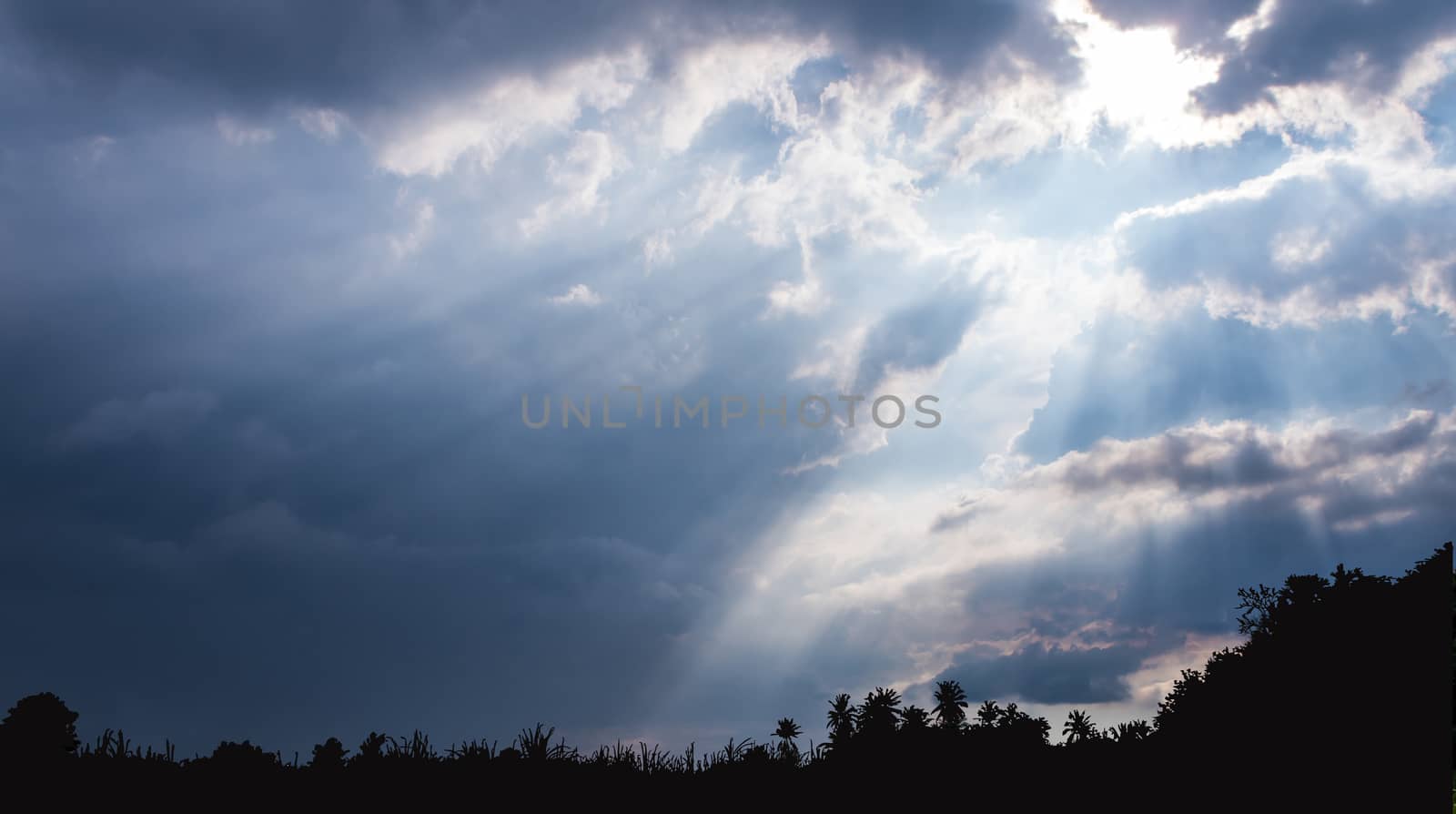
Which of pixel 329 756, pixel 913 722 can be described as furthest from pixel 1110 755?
pixel 329 756

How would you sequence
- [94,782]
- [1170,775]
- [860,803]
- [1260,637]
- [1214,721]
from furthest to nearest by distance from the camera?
1. [1260,637]
2. [1214,721]
3. [1170,775]
4. [860,803]
5. [94,782]

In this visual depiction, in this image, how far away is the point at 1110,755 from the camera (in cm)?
2542

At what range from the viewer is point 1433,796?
38.9 m

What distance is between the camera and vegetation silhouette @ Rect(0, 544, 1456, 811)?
1423 centimetres

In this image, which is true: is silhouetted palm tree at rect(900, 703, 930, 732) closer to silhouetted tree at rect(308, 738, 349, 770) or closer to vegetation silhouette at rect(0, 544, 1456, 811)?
vegetation silhouette at rect(0, 544, 1456, 811)

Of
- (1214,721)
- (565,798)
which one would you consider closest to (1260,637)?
(1214,721)

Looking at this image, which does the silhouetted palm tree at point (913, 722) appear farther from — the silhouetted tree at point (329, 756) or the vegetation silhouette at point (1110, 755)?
the silhouetted tree at point (329, 756)

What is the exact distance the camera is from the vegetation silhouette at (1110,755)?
14.2m

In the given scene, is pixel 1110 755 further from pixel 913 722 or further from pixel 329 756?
pixel 329 756

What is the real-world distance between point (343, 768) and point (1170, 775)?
20538 millimetres

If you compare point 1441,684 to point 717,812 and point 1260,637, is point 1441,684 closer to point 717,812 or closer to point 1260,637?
point 1260,637

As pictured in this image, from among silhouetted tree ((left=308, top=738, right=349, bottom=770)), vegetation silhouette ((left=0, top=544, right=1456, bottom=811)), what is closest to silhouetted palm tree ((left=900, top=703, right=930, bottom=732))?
vegetation silhouette ((left=0, top=544, right=1456, bottom=811))

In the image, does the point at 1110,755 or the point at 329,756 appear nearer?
the point at 329,756

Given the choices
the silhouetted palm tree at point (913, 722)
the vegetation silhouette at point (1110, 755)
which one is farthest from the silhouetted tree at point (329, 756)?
the silhouetted palm tree at point (913, 722)
